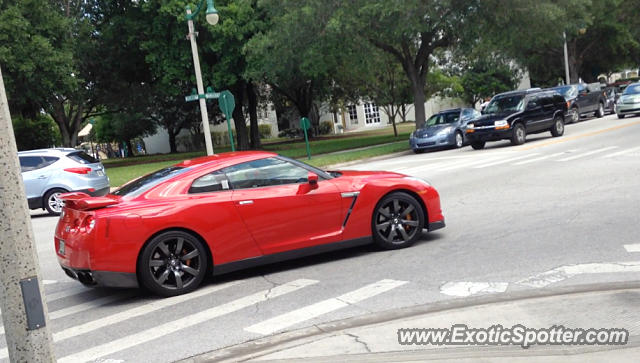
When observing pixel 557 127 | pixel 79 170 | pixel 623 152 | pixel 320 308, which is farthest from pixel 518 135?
pixel 320 308

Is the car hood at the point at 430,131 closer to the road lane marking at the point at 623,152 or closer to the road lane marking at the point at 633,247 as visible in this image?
the road lane marking at the point at 623,152

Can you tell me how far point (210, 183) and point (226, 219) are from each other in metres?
0.46

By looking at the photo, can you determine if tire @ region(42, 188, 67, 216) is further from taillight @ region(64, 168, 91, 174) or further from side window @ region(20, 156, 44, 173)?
side window @ region(20, 156, 44, 173)

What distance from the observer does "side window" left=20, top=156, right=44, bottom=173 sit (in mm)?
15219

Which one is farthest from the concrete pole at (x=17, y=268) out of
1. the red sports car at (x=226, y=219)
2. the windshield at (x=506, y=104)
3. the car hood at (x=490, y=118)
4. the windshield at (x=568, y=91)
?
the windshield at (x=568, y=91)

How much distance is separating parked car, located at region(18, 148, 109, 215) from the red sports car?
29.4 feet

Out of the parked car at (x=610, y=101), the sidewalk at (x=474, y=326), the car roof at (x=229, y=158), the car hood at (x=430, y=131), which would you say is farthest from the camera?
the parked car at (x=610, y=101)

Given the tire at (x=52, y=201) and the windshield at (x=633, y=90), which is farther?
the windshield at (x=633, y=90)

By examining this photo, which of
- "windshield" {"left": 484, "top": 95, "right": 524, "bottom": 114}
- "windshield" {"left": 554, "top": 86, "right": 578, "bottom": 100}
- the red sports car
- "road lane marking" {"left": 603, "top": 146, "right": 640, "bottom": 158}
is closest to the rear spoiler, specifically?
the red sports car

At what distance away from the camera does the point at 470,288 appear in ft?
19.0

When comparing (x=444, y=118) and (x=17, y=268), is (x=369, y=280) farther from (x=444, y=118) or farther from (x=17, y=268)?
(x=444, y=118)

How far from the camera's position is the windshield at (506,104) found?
22.7 m

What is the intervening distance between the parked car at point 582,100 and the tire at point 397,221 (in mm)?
26961

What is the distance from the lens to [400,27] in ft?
81.5
